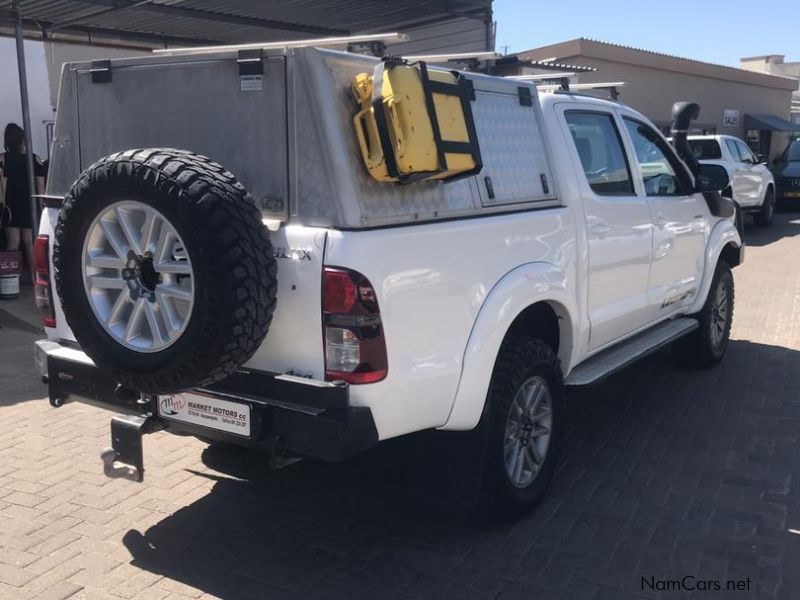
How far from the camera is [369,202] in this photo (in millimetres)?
3156

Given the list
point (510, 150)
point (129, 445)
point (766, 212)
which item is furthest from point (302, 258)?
point (766, 212)

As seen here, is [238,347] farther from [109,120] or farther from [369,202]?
[109,120]

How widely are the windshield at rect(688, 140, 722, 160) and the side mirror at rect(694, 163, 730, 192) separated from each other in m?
10.4

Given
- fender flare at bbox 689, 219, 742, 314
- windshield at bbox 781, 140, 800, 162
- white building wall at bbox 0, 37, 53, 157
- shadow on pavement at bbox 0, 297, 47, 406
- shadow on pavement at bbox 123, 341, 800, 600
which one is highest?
white building wall at bbox 0, 37, 53, 157

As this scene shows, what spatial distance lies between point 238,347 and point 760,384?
4.61 m

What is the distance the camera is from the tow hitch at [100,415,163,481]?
347 centimetres

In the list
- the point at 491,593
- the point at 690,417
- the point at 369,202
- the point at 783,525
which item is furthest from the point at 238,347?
the point at 690,417

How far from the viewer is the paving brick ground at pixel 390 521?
3.44 m

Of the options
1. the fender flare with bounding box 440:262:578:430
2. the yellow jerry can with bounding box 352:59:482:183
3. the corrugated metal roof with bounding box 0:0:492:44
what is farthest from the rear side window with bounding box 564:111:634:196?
the corrugated metal roof with bounding box 0:0:492:44

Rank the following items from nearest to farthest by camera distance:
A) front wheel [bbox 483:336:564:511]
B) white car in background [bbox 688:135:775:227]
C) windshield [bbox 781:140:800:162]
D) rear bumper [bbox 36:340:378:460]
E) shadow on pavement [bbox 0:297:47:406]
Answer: rear bumper [bbox 36:340:378:460], front wheel [bbox 483:336:564:511], shadow on pavement [bbox 0:297:47:406], white car in background [bbox 688:135:775:227], windshield [bbox 781:140:800:162]

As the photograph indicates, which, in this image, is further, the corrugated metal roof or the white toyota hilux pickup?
the corrugated metal roof

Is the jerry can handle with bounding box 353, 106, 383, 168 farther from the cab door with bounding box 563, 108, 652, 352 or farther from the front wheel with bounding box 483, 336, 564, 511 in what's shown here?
the cab door with bounding box 563, 108, 652, 352

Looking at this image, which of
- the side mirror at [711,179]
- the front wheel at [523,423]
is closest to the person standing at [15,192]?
the side mirror at [711,179]

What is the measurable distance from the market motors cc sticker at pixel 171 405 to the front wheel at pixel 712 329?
4.23 m
